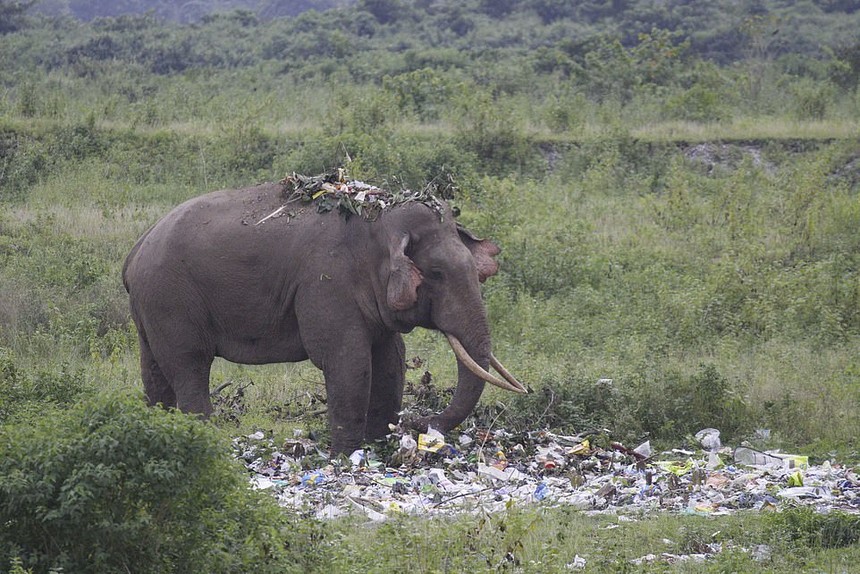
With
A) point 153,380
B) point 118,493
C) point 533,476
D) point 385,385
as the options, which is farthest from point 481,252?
point 118,493

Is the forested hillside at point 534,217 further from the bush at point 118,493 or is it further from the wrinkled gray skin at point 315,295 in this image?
the wrinkled gray skin at point 315,295

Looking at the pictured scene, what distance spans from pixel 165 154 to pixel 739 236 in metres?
10.4

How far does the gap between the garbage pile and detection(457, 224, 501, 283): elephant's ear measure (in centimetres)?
135

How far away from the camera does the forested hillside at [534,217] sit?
1200 cm

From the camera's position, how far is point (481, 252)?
1132cm

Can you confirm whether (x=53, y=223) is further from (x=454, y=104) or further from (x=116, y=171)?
(x=454, y=104)

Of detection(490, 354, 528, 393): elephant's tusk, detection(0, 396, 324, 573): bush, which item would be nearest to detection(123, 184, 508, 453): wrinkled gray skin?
detection(490, 354, 528, 393): elephant's tusk

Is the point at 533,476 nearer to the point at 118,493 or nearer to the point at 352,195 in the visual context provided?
the point at 352,195

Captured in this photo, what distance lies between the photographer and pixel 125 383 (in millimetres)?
13172

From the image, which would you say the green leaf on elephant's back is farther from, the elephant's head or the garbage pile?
the garbage pile

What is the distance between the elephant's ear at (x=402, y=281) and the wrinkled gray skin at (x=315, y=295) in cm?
1

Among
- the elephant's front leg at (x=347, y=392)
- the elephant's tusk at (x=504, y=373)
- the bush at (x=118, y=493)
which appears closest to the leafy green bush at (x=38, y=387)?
the elephant's front leg at (x=347, y=392)

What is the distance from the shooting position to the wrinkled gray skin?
1080 cm

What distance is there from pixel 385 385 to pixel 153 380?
81.9 inches
